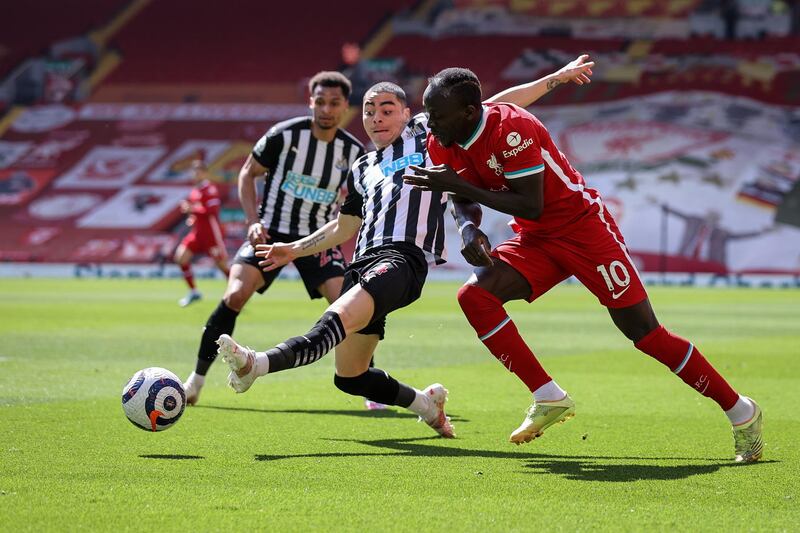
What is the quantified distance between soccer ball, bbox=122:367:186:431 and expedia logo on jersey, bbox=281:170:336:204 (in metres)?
2.67

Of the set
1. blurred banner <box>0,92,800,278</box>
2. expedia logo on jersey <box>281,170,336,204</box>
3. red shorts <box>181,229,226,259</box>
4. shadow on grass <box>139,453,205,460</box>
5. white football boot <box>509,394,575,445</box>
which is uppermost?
expedia logo on jersey <box>281,170,336,204</box>

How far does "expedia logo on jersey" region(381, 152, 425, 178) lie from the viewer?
20.1 feet

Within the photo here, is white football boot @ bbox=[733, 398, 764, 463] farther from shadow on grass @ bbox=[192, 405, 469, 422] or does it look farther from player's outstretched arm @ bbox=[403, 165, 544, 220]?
shadow on grass @ bbox=[192, 405, 469, 422]

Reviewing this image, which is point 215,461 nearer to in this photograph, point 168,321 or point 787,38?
point 168,321

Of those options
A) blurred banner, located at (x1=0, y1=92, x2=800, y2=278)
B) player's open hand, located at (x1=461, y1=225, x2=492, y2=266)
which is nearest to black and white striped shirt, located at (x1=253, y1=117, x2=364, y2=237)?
player's open hand, located at (x1=461, y1=225, x2=492, y2=266)

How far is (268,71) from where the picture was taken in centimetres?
4238

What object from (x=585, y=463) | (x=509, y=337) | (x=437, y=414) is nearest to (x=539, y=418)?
(x=585, y=463)

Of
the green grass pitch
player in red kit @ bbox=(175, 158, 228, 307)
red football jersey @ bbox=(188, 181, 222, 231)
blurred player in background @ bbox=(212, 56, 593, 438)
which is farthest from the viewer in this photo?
red football jersey @ bbox=(188, 181, 222, 231)

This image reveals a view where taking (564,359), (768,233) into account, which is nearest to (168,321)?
(564,359)


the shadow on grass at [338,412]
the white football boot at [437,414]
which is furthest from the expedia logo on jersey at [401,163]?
the shadow on grass at [338,412]

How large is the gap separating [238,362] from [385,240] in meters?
1.37

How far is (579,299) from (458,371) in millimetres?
13822

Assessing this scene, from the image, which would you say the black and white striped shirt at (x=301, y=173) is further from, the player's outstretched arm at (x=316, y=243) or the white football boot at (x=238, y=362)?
the white football boot at (x=238, y=362)

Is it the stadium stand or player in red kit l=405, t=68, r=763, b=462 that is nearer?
player in red kit l=405, t=68, r=763, b=462
